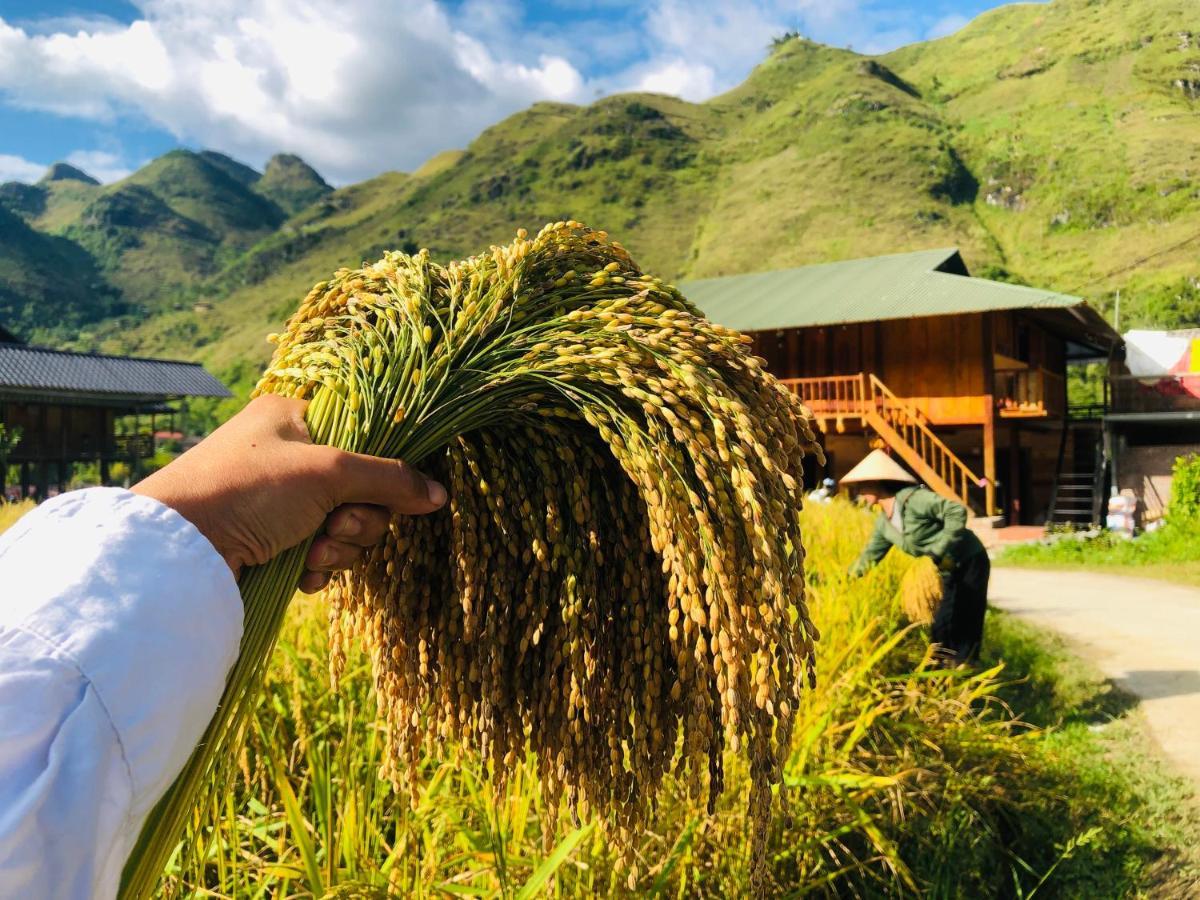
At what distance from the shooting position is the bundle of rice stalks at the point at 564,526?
3.78 ft

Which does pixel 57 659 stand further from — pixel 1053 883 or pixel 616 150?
pixel 616 150

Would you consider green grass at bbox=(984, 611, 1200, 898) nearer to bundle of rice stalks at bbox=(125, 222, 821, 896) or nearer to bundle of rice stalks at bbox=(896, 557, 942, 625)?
bundle of rice stalks at bbox=(896, 557, 942, 625)

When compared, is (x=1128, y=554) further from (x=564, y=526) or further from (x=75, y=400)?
(x=75, y=400)

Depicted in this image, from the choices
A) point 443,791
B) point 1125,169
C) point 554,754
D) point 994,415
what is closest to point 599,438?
point 554,754

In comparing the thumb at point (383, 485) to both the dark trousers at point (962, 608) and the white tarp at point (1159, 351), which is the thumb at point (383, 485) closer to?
the dark trousers at point (962, 608)

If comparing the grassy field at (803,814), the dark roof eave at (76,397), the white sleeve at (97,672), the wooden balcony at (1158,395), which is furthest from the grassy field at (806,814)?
the dark roof eave at (76,397)

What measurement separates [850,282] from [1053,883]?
18.9 m

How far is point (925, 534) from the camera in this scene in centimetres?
576

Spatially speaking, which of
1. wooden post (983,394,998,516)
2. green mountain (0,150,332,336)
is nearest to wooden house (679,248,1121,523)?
wooden post (983,394,998,516)

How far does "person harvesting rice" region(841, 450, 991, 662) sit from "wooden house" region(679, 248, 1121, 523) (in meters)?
10.3

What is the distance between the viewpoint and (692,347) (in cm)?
127

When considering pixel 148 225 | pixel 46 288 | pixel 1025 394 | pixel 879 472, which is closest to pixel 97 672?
pixel 879 472

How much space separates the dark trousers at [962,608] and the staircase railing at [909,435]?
34.4 ft

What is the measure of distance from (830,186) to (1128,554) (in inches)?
2699
